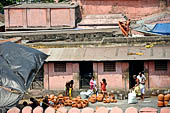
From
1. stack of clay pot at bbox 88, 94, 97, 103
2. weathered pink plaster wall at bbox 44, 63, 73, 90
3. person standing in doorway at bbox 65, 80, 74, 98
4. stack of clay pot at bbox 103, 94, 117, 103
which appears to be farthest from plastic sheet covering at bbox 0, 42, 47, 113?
stack of clay pot at bbox 103, 94, 117, 103

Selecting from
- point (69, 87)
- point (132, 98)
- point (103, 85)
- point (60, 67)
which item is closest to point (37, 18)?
point (60, 67)

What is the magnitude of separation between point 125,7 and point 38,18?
7.76 metres

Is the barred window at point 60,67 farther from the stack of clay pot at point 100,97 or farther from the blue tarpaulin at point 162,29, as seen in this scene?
the blue tarpaulin at point 162,29

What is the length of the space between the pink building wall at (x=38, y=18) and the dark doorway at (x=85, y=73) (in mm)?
12793

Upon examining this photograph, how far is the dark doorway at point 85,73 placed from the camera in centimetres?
2520

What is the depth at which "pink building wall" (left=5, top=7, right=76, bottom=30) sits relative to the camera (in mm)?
37656

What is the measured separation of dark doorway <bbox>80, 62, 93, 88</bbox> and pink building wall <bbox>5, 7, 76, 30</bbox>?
12793mm

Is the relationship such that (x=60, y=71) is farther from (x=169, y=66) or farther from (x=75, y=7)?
(x=75, y=7)

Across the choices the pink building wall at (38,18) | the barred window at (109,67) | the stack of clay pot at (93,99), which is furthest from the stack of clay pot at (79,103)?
the pink building wall at (38,18)

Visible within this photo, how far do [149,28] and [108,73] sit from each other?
6484 mm

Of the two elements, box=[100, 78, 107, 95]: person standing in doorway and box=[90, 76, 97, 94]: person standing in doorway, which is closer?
box=[100, 78, 107, 95]: person standing in doorway

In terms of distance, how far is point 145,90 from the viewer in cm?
2444

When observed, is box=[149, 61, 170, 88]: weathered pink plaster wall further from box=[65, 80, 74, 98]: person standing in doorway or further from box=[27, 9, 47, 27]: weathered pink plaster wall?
box=[27, 9, 47, 27]: weathered pink plaster wall

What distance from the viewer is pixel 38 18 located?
3772 cm
